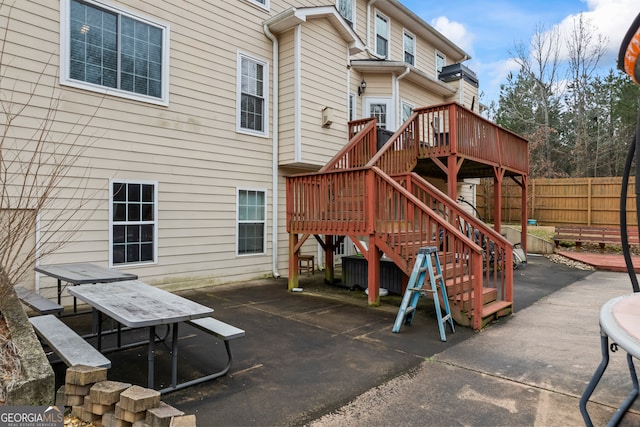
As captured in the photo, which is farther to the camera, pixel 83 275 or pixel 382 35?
pixel 382 35

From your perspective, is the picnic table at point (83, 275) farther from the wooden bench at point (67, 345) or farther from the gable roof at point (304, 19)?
the gable roof at point (304, 19)

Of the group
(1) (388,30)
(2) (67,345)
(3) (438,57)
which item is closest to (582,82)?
(3) (438,57)

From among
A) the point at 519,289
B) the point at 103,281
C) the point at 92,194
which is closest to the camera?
the point at 103,281

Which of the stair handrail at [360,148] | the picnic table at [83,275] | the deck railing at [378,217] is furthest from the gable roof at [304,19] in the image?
the picnic table at [83,275]

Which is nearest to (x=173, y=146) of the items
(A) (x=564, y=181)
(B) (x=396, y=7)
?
(B) (x=396, y=7)

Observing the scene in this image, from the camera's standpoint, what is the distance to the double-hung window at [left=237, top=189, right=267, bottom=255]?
8.06 metres

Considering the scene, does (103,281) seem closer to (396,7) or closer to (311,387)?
(311,387)

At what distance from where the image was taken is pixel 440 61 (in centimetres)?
1533

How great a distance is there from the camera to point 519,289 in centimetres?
773

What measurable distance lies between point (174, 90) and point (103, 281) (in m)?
4.17

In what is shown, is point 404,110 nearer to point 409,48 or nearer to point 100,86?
point 409,48

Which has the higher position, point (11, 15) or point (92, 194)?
point (11, 15)

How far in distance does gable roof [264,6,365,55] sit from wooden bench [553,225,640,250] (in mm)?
10395

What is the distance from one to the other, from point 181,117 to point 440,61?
39.3 feet
